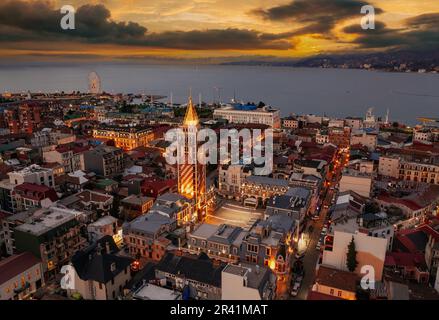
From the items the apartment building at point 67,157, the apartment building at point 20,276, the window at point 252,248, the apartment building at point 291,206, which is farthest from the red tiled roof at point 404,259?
the apartment building at point 67,157

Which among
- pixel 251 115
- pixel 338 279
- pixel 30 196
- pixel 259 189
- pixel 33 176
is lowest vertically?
pixel 338 279

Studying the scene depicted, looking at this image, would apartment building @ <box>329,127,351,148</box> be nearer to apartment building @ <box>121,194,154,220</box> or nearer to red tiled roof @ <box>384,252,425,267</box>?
red tiled roof @ <box>384,252,425,267</box>

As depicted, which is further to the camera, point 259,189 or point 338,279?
point 259,189

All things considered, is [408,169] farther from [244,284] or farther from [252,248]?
[244,284]

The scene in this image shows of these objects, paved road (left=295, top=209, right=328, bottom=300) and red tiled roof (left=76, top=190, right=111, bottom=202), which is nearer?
paved road (left=295, top=209, right=328, bottom=300)

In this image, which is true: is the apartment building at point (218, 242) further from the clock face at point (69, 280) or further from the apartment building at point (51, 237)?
the apartment building at point (51, 237)

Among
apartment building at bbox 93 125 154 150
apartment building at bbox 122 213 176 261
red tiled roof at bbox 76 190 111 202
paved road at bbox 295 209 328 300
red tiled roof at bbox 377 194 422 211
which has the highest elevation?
apartment building at bbox 93 125 154 150

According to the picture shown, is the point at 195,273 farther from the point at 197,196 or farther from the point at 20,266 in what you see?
the point at 197,196

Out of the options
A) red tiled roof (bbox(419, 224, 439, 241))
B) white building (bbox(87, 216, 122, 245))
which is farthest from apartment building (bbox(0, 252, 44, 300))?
red tiled roof (bbox(419, 224, 439, 241))

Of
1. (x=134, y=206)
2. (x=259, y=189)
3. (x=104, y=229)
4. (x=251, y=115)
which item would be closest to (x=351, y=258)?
(x=259, y=189)
